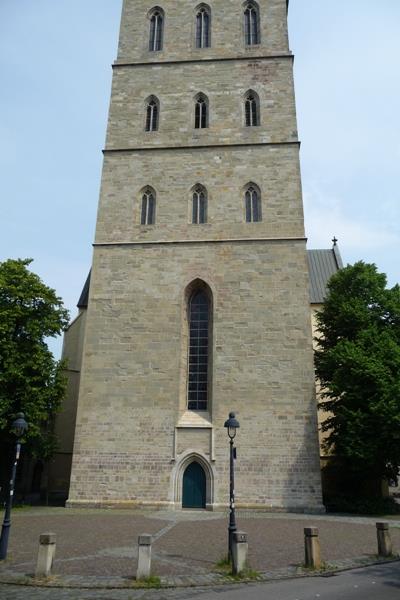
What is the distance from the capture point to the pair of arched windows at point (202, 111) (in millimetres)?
23797

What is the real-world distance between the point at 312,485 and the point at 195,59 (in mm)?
21220

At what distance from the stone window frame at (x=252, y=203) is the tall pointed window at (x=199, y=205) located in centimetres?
185

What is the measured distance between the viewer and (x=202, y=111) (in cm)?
2428

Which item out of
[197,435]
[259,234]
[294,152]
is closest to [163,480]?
[197,435]

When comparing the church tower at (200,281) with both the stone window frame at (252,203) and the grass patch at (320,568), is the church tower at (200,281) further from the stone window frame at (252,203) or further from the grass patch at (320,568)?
the grass patch at (320,568)

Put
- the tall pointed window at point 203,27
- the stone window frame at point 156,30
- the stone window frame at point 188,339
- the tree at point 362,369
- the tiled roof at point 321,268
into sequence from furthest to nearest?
the tiled roof at point 321,268 → the stone window frame at point 156,30 → the tall pointed window at point 203,27 → the stone window frame at point 188,339 → the tree at point 362,369

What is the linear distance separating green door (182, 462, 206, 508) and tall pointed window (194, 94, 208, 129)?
16143 mm

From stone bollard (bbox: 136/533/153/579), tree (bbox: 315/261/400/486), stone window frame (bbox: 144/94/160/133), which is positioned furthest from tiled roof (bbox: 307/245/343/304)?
stone bollard (bbox: 136/533/153/579)

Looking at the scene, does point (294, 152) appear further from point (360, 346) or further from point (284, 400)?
point (284, 400)

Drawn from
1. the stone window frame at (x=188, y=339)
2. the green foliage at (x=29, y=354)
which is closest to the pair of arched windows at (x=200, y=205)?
the stone window frame at (x=188, y=339)

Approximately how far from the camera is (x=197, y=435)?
18391 millimetres

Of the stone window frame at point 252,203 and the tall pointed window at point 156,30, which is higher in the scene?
the tall pointed window at point 156,30

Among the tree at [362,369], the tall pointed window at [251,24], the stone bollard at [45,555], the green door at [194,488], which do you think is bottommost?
the stone bollard at [45,555]

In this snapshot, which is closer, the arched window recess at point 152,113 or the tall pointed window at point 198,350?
the tall pointed window at point 198,350
